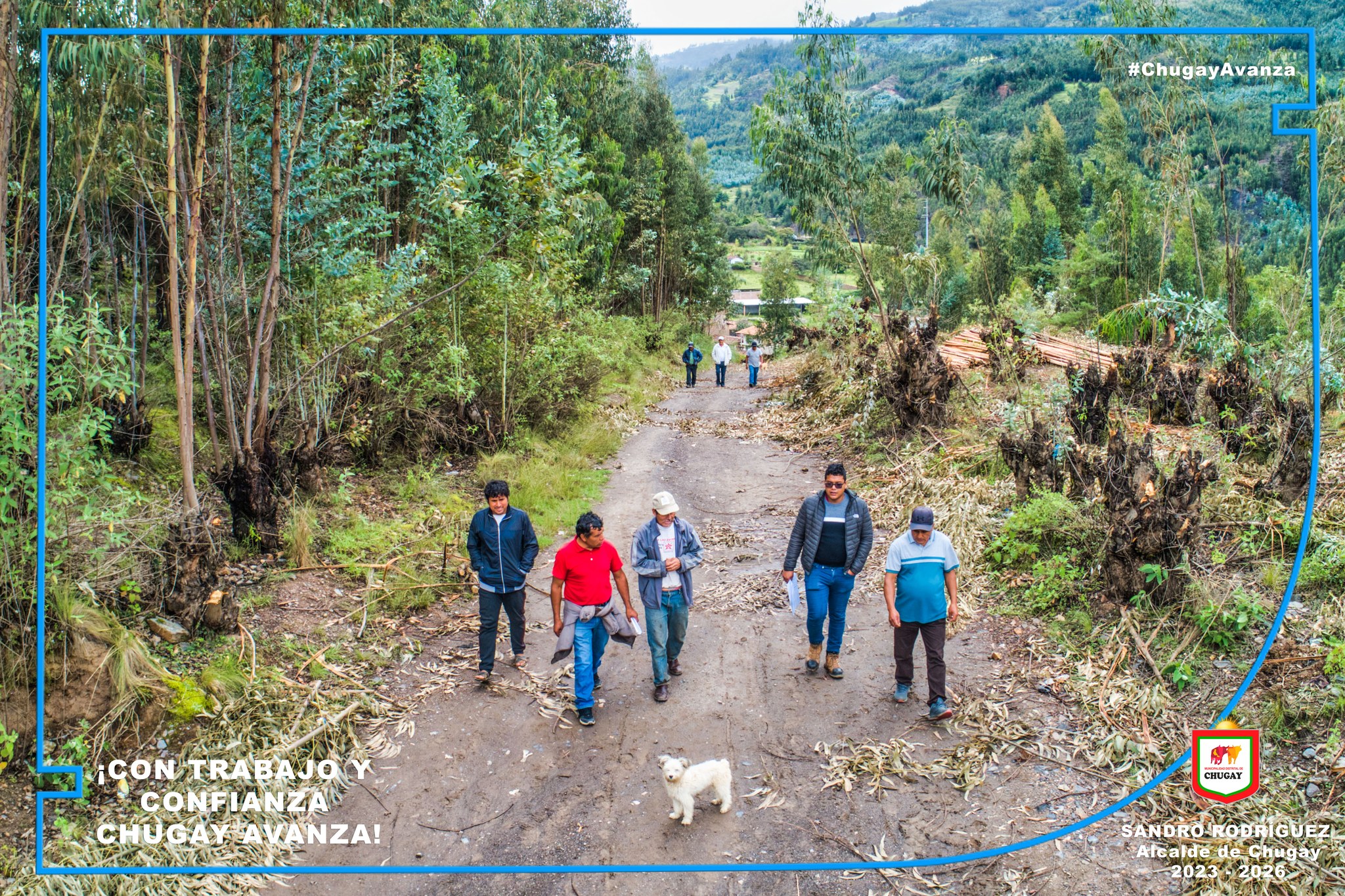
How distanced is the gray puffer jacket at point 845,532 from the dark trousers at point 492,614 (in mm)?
2182

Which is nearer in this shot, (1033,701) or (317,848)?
(317,848)

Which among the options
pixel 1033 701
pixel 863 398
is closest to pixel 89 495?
pixel 1033 701

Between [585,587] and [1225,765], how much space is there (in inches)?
158

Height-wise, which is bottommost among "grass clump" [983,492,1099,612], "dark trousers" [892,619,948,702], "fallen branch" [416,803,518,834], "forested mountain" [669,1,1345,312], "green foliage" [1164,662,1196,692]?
"fallen branch" [416,803,518,834]

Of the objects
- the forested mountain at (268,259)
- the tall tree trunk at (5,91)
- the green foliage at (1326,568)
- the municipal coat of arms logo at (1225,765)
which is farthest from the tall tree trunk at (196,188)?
the green foliage at (1326,568)

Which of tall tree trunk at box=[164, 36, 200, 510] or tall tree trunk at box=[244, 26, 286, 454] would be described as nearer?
tall tree trunk at box=[164, 36, 200, 510]

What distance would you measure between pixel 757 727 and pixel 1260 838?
2.95 metres

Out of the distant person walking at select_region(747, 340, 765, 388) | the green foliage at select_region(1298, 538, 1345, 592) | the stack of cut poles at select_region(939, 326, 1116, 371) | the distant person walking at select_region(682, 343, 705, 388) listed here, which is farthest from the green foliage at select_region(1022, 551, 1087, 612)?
the distant person walking at select_region(682, 343, 705, 388)

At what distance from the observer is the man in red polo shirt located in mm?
6008

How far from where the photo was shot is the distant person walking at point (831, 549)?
632cm

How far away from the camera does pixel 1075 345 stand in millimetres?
18812

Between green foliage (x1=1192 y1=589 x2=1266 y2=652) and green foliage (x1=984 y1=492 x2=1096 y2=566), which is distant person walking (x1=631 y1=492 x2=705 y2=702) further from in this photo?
green foliage (x1=1192 y1=589 x2=1266 y2=652)

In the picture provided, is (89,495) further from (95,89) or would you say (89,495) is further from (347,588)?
(95,89)

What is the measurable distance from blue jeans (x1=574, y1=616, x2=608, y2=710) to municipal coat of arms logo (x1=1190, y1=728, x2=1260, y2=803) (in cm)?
375
